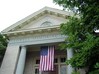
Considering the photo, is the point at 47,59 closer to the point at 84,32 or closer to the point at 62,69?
the point at 62,69

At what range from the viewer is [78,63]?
8.94 meters

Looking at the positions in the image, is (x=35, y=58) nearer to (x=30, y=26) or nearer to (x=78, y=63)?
(x=30, y=26)

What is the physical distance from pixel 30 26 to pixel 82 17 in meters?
7.38

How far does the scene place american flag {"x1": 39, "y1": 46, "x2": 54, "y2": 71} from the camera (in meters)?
13.8

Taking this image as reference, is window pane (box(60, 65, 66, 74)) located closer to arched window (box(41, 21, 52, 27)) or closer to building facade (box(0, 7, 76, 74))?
building facade (box(0, 7, 76, 74))

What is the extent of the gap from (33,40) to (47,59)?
224 centimetres

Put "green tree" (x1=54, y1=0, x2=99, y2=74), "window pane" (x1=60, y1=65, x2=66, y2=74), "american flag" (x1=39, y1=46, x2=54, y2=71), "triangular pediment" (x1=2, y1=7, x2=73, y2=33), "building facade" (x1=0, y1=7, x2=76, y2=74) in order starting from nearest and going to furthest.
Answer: "green tree" (x1=54, y1=0, x2=99, y2=74) < "american flag" (x1=39, y1=46, x2=54, y2=71) < "building facade" (x1=0, y1=7, x2=76, y2=74) < "window pane" (x1=60, y1=65, x2=66, y2=74) < "triangular pediment" (x1=2, y1=7, x2=73, y2=33)

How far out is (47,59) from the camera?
1423 cm

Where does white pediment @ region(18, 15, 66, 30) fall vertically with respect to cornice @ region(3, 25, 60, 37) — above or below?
above

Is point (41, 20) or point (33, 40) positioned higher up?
point (41, 20)


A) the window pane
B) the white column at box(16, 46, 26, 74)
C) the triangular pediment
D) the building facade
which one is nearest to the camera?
the white column at box(16, 46, 26, 74)

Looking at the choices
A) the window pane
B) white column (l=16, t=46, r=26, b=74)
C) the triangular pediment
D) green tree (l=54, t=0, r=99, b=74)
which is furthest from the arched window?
green tree (l=54, t=0, r=99, b=74)

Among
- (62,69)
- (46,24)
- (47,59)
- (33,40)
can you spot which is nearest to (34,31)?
(33,40)

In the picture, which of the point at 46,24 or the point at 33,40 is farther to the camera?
the point at 46,24
